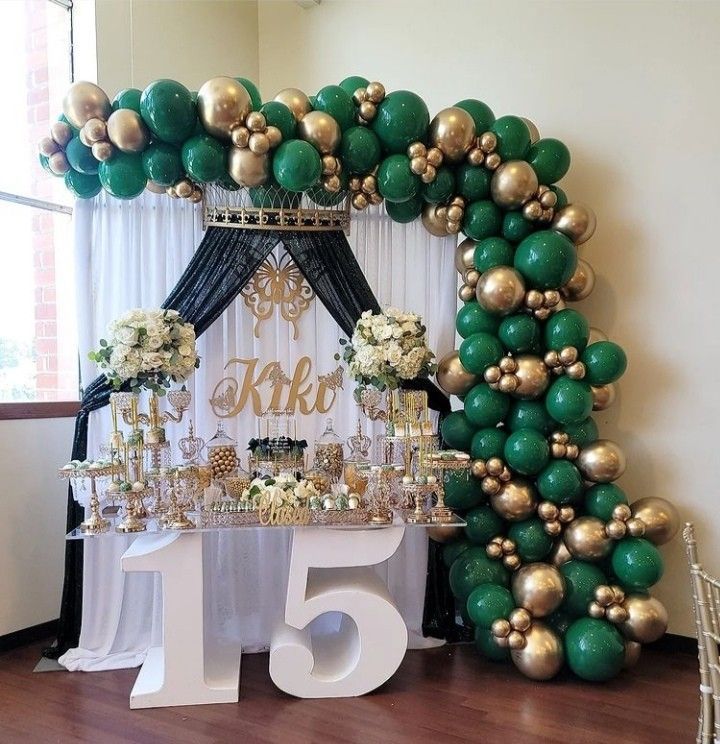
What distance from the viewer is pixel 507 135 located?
3043 millimetres

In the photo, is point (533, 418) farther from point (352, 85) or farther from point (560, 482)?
point (352, 85)

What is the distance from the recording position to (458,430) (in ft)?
10.4

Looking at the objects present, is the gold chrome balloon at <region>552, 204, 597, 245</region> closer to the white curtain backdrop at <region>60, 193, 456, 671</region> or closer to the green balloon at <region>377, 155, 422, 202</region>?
the white curtain backdrop at <region>60, 193, 456, 671</region>

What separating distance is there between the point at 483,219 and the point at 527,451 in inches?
41.3

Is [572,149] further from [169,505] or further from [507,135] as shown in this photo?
[169,505]

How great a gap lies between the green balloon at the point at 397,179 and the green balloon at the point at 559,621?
6.35ft

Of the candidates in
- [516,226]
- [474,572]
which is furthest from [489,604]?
[516,226]

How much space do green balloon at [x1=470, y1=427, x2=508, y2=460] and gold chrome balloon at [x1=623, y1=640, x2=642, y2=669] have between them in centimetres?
95

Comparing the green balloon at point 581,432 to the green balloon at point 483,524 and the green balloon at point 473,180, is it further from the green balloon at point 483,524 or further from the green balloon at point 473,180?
the green balloon at point 473,180

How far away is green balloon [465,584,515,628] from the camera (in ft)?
9.47

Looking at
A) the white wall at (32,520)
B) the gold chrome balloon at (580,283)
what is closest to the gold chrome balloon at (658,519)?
the gold chrome balloon at (580,283)

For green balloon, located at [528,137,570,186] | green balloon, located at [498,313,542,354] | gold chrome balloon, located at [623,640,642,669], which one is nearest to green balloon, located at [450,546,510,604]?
gold chrome balloon, located at [623,640,642,669]

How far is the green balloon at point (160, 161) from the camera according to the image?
2883 mm

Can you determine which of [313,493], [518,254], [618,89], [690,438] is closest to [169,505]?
[313,493]
